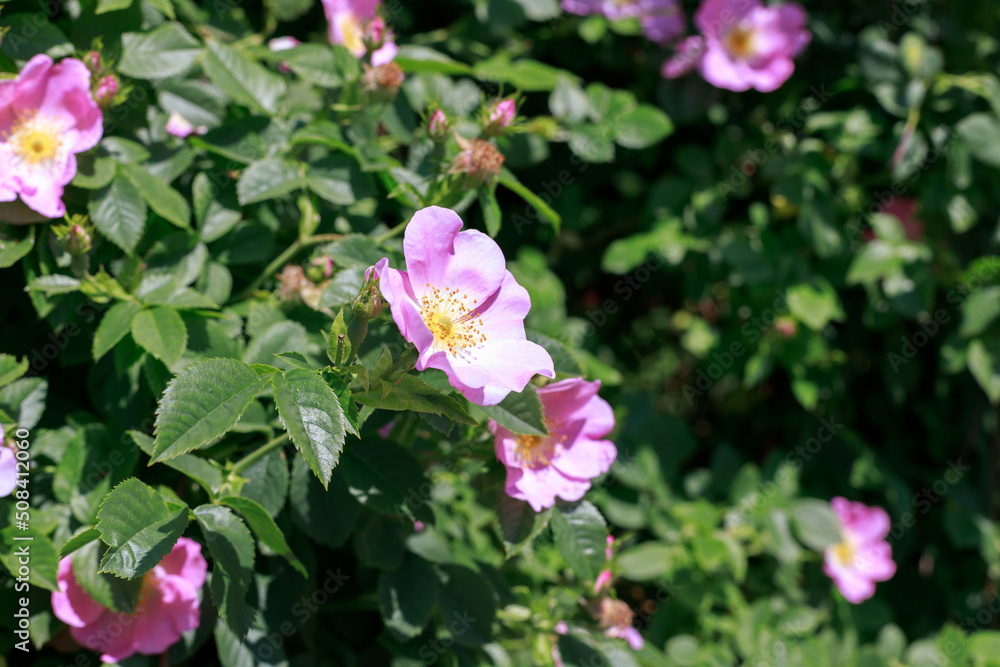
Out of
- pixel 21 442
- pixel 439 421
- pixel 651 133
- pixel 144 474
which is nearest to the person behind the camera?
pixel 439 421

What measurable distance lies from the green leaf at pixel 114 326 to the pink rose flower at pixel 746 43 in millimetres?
1596

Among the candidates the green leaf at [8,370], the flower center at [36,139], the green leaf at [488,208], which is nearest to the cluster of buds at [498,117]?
the green leaf at [488,208]

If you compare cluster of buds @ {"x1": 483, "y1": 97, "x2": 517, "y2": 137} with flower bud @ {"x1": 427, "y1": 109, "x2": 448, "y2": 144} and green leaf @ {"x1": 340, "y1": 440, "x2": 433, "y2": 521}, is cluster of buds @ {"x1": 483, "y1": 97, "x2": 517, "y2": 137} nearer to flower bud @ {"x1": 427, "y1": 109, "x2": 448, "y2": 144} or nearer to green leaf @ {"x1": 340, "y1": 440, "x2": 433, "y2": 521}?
flower bud @ {"x1": 427, "y1": 109, "x2": 448, "y2": 144}

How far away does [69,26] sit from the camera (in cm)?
139

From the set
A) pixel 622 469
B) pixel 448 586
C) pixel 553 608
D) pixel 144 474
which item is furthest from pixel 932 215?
pixel 144 474

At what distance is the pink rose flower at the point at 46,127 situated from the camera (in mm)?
1159

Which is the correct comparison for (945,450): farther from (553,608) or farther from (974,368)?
(553,608)

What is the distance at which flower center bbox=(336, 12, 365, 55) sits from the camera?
1674 millimetres

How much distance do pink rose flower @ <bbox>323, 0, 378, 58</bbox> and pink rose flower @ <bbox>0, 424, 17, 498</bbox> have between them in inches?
41.8

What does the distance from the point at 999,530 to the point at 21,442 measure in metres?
2.77

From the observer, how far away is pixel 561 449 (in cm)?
121

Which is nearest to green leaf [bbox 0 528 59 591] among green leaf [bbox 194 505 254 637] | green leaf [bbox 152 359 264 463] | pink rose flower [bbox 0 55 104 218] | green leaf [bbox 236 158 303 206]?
green leaf [bbox 194 505 254 637]

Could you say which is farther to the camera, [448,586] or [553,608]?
[553,608]

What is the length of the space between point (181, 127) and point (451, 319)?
2.60 ft
